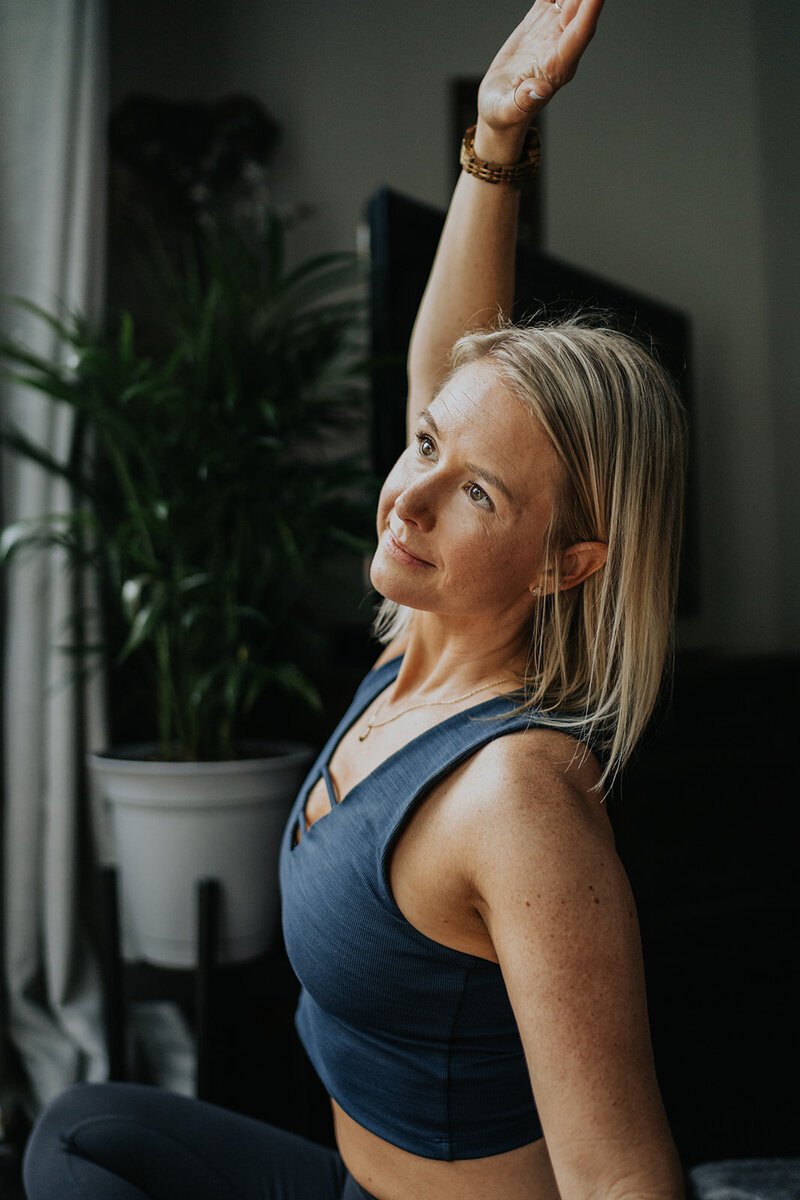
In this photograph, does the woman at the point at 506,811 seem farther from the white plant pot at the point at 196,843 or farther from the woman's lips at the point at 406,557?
the white plant pot at the point at 196,843

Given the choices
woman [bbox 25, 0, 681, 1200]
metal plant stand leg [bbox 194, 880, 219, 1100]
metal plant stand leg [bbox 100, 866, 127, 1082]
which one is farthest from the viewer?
metal plant stand leg [bbox 100, 866, 127, 1082]

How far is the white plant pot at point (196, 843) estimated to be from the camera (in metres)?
1.47

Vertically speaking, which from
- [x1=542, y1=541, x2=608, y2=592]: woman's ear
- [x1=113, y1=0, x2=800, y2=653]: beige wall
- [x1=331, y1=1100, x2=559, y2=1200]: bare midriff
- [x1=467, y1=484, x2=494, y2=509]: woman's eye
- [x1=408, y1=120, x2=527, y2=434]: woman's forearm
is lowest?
[x1=331, y1=1100, x2=559, y2=1200]: bare midriff

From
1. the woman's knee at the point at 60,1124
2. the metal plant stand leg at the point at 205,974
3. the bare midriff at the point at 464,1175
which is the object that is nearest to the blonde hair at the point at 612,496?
the bare midriff at the point at 464,1175

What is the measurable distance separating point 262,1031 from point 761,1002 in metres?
1.04

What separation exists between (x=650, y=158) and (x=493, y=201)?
1.65 m

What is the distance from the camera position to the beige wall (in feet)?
6.81

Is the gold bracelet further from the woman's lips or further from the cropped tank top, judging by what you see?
the cropped tank top

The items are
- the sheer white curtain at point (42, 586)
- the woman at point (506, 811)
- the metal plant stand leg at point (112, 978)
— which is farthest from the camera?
the sheer white curtain at point (42, 586)

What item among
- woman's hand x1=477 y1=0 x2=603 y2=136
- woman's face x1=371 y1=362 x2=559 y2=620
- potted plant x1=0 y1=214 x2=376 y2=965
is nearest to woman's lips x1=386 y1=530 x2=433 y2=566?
woman's face x1=371 y1=362 x2=559 y2=620

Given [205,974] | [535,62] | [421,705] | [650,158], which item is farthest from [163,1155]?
[650,158]

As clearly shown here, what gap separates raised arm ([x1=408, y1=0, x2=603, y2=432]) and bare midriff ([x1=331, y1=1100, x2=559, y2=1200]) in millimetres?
693

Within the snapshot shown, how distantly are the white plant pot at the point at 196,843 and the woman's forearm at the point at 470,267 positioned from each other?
761 millimetres

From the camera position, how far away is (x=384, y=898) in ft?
2.16
